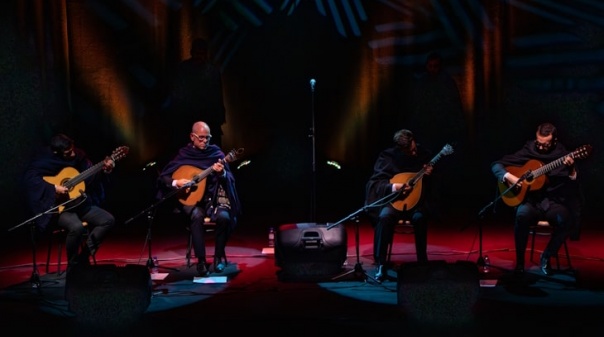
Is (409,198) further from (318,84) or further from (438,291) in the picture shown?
(318,84)

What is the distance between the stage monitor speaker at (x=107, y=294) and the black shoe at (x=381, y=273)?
206cm

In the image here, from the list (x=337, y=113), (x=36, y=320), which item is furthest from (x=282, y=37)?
(x=36, y=320)

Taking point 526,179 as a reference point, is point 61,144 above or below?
above

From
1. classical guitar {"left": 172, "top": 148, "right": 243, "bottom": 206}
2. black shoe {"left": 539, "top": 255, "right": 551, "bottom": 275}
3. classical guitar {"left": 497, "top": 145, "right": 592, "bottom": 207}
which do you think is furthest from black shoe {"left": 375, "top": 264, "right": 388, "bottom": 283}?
classical guitar {"left": 172, "top": 148, "right": 243, "bottom": 206}

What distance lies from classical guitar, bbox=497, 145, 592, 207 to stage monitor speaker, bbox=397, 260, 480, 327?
184cm

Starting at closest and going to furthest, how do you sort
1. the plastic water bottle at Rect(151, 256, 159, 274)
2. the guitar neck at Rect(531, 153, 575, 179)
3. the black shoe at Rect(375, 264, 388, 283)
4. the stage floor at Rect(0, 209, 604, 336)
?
the stage floor at Rect(0, 209, 604, 336) < the black shoe at Rect(375, 264, 388, 283) < the guitar neck at Rect(531, 153, 575, 179) < the plastic water bottle at Rect(151, 256, 159, 274)

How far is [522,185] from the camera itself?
20.8 ft

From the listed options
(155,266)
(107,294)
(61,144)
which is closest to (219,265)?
(155,266)

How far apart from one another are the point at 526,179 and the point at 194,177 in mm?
2925

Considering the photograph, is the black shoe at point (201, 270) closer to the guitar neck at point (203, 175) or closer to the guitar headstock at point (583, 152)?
the guitar neck at point (203, 175)

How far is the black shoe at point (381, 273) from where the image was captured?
6.02 m

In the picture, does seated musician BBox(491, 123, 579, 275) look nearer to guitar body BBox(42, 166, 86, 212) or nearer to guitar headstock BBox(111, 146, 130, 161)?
guitar headstock BBox(111, 146, 130, 161)

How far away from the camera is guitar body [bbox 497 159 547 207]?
6.32 m

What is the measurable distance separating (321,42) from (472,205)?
291 centimetres
